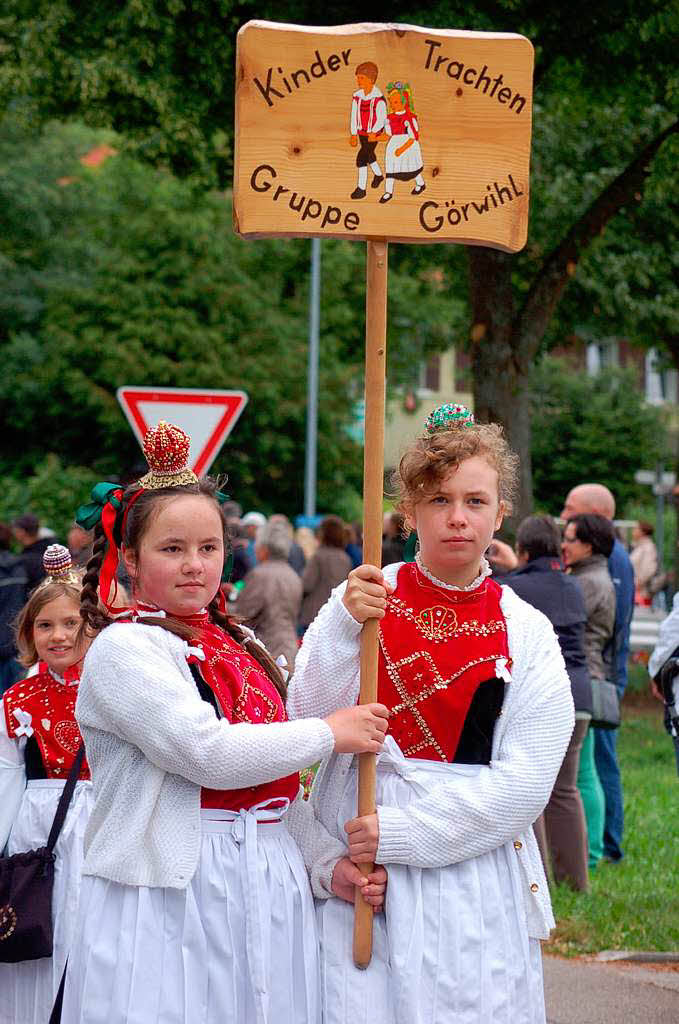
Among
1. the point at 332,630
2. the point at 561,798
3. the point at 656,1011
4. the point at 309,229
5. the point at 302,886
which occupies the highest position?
the point at 309,229

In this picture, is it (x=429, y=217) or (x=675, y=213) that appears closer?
(x=429, y=217)

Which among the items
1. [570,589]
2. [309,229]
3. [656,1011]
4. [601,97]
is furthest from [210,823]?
[601,97]

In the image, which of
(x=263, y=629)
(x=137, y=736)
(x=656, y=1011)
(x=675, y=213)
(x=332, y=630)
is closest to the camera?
(x=137, y=736)

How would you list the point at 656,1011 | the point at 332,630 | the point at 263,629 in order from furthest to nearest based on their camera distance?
the point at 263,629 → the point at 656,1011 → the point at 332,630

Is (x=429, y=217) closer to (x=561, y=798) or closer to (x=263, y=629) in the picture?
(x=561, y=798)

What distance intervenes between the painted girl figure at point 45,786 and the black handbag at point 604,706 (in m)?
3.64

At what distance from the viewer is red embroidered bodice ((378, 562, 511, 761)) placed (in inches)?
132

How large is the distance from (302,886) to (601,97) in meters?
10.1

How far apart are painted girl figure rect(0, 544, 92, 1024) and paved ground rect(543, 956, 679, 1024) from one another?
7.08 ft

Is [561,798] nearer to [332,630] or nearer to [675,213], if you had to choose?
[332,630]

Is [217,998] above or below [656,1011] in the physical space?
above

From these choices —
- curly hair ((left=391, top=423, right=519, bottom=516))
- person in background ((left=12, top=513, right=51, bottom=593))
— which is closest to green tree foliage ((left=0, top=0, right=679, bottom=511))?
person in background ((left=12, top=513, right=51, bottom=593))

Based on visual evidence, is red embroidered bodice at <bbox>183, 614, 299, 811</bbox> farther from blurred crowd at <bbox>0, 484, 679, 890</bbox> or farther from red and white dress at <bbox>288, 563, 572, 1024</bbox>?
blurred crowd at <bbox>0, 484, 679, 890</bbox>

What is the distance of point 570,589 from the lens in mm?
7258
